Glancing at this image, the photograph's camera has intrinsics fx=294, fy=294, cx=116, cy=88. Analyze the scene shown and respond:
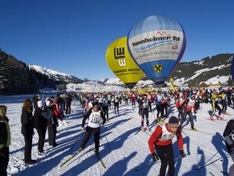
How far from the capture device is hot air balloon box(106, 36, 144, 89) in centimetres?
3538

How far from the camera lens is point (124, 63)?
35.5 metres

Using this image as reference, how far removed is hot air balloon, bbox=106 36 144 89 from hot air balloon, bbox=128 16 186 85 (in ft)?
30.6

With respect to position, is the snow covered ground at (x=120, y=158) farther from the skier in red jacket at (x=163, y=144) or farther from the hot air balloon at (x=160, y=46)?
the hot air balloon at (x=160, y=46)

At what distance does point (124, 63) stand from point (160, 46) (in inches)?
447

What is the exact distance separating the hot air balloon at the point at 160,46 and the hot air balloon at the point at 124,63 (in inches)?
367

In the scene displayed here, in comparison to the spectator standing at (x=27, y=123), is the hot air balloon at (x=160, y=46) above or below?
above

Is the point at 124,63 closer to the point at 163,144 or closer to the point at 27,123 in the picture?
the point at 27,123

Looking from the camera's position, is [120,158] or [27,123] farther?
[120,158]

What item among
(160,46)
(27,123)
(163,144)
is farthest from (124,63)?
(163,144)

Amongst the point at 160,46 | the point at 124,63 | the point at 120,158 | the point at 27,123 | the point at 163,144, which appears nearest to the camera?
the point at 163,144

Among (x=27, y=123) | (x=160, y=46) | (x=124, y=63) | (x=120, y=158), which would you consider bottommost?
(x=120, y=158)

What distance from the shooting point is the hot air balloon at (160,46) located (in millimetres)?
24391

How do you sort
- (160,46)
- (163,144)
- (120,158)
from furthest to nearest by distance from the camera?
(160,46) → (120,158) → (163,144)

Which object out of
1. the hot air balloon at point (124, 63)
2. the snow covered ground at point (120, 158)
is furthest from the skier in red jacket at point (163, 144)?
the hot air balloon at point (124, 63)
